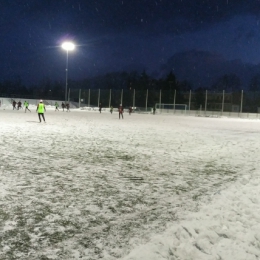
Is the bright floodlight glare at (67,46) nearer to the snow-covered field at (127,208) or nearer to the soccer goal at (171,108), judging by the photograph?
the soccer goal at (171,108)

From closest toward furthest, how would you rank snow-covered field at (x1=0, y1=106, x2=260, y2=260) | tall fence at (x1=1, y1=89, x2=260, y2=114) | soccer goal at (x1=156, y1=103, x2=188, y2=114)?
snow-covered field at (x1=0, y1=106, x2=260, y2=260) < tall fence at (x1=1, y1=89, x2=260, y2=114) < soccer goal at (x1=156, y1=103, x2=188, y2=114)

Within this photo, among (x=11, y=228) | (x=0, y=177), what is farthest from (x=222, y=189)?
(x=0, y=177)

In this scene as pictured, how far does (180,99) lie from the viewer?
191 feet

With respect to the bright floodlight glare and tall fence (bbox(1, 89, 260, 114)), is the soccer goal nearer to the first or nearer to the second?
tall fence (bbox(1, 89, 260, 114))

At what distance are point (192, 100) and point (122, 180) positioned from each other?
52.1 m

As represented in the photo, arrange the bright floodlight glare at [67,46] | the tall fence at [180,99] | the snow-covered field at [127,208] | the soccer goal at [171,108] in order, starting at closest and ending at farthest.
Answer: the snow-covered field at [127,208] < the bright floodlight glare at [67,46] < the tall fence at [180,99] < the soccer goal at [171,108]

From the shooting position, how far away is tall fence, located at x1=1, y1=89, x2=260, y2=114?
168 ft

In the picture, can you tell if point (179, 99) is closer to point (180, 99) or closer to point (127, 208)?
point (180, 99)

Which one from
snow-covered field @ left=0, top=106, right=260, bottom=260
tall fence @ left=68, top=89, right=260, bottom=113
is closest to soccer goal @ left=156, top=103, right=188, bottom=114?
tall fence @ left=68, top=89, right=260, bottom=113

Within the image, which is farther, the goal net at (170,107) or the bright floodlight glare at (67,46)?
the goal net at (170,107)

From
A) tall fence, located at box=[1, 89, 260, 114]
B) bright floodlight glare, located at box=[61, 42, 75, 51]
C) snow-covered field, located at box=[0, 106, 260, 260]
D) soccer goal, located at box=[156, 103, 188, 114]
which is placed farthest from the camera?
soccer goal, located at box=[156, 103, 188, 114]

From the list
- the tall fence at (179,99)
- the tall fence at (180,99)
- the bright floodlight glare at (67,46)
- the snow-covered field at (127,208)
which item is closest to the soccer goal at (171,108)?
the tall fence at (180,99)

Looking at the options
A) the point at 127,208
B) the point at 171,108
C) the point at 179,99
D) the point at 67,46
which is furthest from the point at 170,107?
the point at 127,208

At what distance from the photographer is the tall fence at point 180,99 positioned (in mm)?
51188
